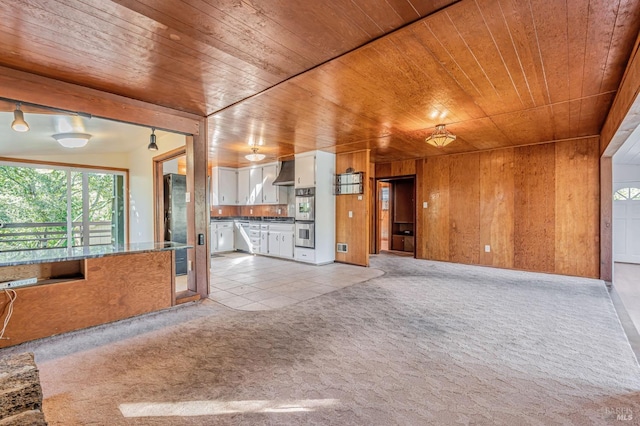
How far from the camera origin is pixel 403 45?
7.59 ft

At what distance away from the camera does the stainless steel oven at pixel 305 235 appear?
21.2ft

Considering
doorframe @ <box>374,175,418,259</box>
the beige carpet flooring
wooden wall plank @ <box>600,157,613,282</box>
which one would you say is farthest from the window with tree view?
wooden wall plank @ <box>600,157,613,282</box>

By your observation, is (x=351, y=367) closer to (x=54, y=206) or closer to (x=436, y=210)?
(x=436, y=210)

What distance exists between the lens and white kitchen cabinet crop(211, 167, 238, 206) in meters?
8.40

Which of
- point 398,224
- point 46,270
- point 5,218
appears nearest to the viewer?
point 46,270

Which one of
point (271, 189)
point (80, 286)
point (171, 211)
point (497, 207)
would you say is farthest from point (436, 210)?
point (80, 286)

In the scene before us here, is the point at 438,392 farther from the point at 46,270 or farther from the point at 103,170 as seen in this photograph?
the point at 103,170

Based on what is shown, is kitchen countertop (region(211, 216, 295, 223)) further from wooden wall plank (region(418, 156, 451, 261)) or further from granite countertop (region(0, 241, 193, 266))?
granite countertop (region(0, 241, 193, 266))

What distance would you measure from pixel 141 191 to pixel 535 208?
756cm

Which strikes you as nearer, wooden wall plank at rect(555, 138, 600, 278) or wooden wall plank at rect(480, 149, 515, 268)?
wooden wall plank at rect(555, 138, 600, 278)

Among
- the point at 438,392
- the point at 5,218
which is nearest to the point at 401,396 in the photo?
the point at 438,392

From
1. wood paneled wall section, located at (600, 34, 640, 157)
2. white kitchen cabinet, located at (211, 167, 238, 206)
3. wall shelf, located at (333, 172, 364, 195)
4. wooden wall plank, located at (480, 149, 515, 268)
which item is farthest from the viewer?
white kitchen cabinet, located at (211, 167, 238, 206)

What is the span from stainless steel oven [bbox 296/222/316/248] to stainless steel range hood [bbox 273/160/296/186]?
1130 mm

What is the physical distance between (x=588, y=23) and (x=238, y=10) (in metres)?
2.39
